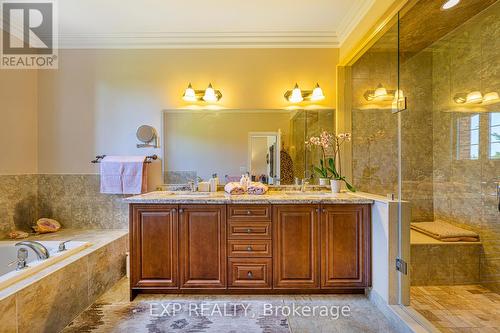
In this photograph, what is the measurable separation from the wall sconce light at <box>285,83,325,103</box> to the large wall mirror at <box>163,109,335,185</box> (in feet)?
0.43

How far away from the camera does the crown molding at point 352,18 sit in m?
2.35

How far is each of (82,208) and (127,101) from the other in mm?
1322

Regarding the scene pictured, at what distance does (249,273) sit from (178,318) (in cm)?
65

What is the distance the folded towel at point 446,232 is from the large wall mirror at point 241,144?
116cm

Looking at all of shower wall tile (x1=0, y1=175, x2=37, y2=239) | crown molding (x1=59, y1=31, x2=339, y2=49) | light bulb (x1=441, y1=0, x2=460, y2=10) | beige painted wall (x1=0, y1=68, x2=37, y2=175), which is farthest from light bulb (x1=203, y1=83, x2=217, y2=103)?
light bulb (x1=441, y1=0, x2=460, y2=10)

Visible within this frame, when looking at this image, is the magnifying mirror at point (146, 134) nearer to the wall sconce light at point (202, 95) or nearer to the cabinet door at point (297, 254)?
the wall sconce light at point (202, 95)

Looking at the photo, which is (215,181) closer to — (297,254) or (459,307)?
(297,254)

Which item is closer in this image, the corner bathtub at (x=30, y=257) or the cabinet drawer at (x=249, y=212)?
the corner bathtub at (x=30, y=257)

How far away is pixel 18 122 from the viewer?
283 centimetres

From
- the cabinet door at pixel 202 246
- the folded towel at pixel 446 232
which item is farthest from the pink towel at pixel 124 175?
the folded towel at pixel 446 232

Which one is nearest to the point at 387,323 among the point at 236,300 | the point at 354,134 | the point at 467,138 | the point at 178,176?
the point at 236,300

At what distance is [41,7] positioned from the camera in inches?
99.3

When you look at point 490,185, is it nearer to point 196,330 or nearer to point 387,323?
point 387,323

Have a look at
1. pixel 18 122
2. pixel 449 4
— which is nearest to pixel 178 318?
pixel 18 122
